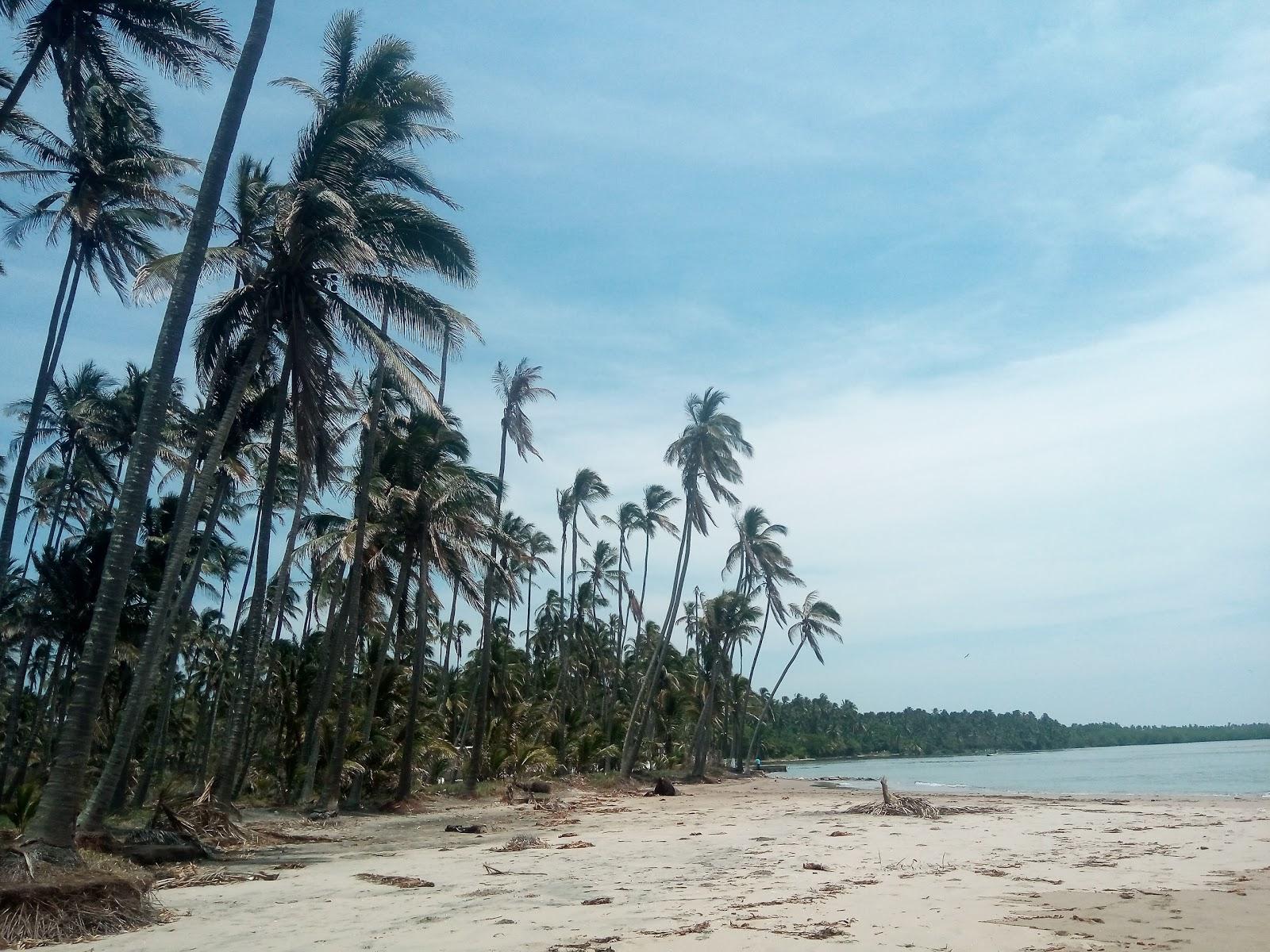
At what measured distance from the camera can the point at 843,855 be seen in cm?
1266

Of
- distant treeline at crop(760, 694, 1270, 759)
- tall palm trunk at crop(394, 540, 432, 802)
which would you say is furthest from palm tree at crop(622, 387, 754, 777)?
distant treeline at crop(760, 694, 1270, 759)

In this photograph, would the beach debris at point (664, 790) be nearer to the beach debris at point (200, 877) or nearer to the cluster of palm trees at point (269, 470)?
the cluster of palm trees at point (269, 470)

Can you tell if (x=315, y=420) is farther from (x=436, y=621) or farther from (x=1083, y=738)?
(x=1083, y=738)

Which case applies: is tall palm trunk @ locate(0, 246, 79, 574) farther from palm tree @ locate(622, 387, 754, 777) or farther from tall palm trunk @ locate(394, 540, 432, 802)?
palm tree @ locate(622, 387, 754, 777)

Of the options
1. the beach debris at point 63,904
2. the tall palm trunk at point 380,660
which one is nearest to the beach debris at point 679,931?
the beach debris at point 63,904

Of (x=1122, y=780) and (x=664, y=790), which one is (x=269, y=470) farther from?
(x=1122, y=780)

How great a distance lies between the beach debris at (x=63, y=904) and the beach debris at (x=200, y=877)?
5.58ft

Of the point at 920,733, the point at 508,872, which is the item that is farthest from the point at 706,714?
the point at 920,733

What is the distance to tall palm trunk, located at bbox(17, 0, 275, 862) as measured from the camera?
973 cm

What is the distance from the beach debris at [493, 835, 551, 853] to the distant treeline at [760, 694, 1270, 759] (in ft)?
333

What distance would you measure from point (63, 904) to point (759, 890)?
669 centimetres

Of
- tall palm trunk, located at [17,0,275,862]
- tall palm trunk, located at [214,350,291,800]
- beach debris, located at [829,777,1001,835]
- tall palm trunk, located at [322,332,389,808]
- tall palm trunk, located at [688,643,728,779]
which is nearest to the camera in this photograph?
tall palm trunk, located at [17,0,275,862]

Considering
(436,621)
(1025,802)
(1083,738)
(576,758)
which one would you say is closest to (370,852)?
(1025,802)

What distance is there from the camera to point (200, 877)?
1089cm
